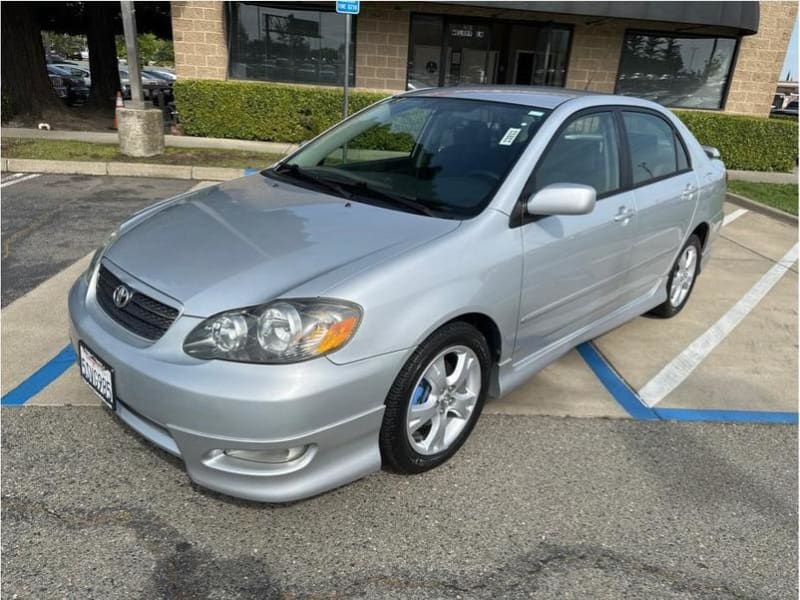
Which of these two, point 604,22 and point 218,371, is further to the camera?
point 604,22

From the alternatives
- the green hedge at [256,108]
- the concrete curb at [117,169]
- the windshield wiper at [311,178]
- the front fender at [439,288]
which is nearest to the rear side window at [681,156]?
the front fender at [439,288]

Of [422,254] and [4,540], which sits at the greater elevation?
[422,254]

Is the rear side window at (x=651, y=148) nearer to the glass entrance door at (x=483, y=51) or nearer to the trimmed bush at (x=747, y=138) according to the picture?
the glass entrance door at (x=483, y=51)

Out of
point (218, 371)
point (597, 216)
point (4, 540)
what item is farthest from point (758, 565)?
point (4, 540)

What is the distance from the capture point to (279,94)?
1188 cm

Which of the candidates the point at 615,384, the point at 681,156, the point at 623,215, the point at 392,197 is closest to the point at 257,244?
the point at 392,197

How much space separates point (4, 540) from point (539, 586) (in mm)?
1990

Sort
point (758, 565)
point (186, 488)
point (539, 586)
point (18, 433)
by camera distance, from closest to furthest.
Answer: point (539, 586) → point (758, 565) → point (186, 488) → point (18, 433)

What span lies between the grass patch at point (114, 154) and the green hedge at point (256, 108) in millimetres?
1167

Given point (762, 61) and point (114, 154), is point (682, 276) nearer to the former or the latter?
point (114, 154)

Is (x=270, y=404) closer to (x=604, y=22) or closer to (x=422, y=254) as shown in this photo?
→ (x=422, y=254)

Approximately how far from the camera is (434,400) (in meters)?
2.65

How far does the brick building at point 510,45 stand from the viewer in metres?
12.1

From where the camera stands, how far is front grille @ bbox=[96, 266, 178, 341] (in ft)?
7.65
